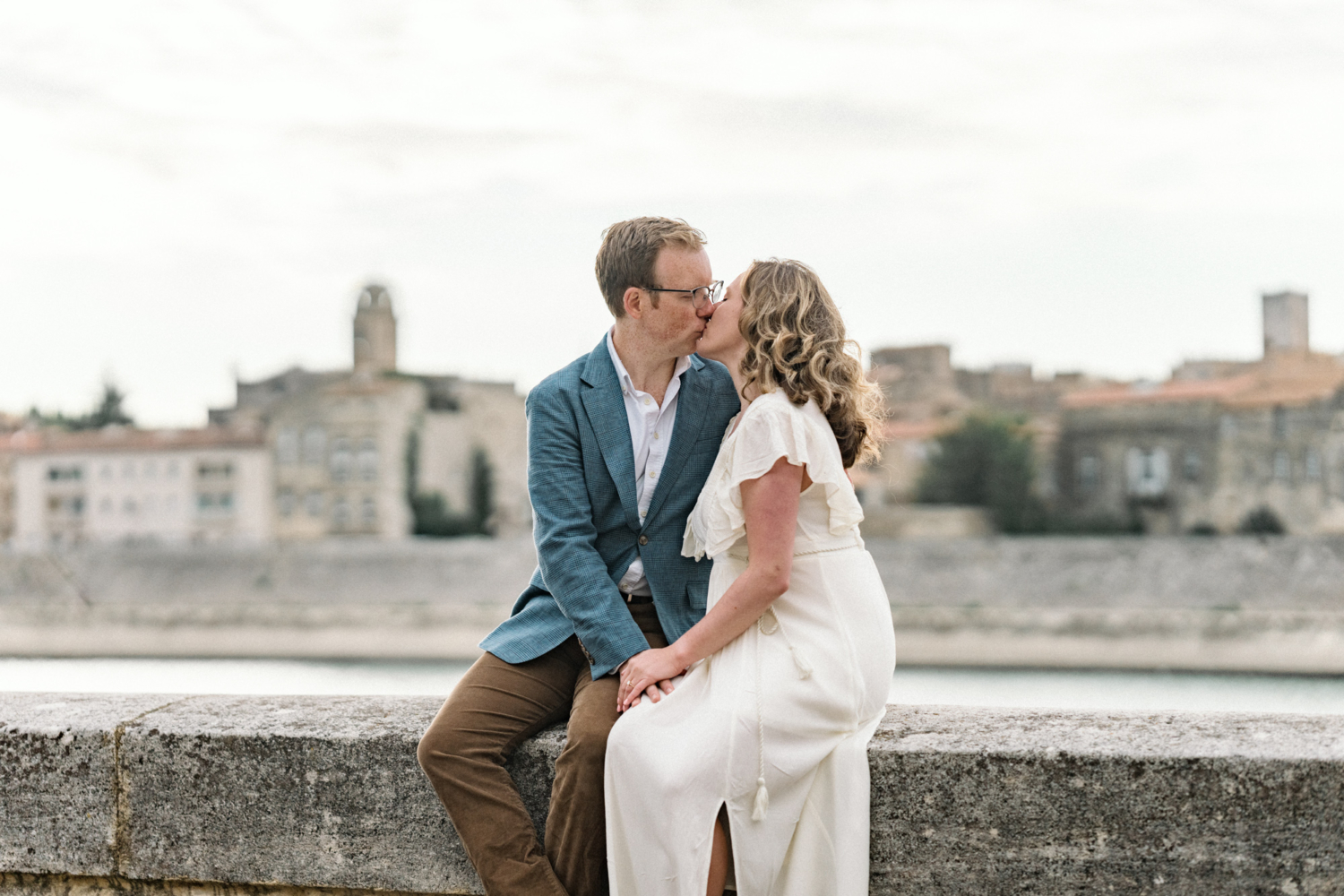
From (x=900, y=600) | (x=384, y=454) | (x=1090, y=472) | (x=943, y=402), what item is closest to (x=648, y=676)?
(x=900, y=600)

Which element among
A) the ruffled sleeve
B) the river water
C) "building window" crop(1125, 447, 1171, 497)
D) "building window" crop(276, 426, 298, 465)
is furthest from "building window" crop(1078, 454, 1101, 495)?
the ruffled sleeve

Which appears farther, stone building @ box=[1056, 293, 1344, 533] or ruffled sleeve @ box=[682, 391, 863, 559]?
stone building @ box=[1056, 293, 1344, 533]

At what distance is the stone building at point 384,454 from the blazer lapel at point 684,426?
4476 cm

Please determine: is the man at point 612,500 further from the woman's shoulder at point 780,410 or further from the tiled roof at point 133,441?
the tiled roof at point 133,441

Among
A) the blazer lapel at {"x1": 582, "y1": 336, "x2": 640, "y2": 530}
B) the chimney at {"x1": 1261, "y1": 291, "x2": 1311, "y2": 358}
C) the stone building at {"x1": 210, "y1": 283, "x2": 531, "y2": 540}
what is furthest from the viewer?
the chimney at {"x1": 1261, "y1": 291, "x2": 1311, "y2": 358}

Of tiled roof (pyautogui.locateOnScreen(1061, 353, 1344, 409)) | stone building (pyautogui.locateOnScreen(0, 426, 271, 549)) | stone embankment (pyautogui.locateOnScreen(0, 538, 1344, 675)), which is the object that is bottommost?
stone embankment (pyautogui.locateOnScreen(0, 538, 1344, 675))

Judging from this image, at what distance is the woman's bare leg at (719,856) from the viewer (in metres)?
2.22

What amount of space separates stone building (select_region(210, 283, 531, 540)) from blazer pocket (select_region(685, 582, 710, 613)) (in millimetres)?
44850

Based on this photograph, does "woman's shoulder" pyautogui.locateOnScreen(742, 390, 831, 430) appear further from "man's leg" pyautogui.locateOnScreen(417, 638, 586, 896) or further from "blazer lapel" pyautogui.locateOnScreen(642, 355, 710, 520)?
"man's leg" pyautogui.locateOnScreen(417, 638, 586, 896)

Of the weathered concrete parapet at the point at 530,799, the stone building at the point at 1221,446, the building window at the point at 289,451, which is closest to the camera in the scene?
the weathered concrete parapet at the point at 530,799

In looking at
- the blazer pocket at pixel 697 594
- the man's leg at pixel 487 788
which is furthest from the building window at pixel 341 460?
the man's leg at pixel 487 788

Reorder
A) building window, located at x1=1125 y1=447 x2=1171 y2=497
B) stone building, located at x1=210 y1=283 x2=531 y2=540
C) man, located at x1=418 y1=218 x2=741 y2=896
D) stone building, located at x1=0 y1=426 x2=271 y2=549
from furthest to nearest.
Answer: stone building, located at x1=0 y1=426 x2=271 y2=549
stone building, located at x1=210 y1=283 x2=531 y2=540
building window, located at x1=1125 y1=447 x2=1171 y2=497
man, located at x1=418 y1=218 x2=741 y2=896

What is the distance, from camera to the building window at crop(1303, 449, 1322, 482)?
42.1m

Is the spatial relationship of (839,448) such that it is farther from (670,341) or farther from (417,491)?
(417,491)
